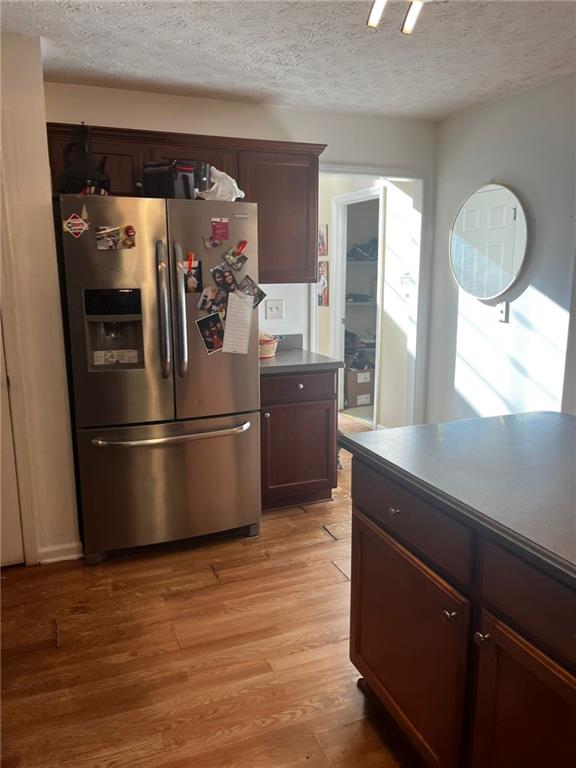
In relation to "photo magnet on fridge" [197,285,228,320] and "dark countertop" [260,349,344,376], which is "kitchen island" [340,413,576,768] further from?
"dark countertop" [260,349,344,376]

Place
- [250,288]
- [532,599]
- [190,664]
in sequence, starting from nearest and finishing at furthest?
[532,599] < [190,664] < [250,288]

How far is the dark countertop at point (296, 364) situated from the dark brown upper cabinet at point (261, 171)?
1.61 feet

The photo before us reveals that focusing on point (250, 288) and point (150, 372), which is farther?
point (250, 288)

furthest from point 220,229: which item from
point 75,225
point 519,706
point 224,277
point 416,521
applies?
point 519,706

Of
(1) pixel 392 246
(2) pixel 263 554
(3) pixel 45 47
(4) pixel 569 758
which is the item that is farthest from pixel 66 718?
(1) pixel 392 246

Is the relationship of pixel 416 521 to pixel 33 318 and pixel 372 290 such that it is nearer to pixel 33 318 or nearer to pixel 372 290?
pixel 33 318

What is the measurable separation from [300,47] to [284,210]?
3.20ft

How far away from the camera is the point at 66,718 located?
1.89 metres

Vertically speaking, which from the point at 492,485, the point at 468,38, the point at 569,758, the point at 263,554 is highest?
the point at 468,38

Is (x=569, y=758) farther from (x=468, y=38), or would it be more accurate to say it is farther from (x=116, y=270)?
(x=468, y=38)

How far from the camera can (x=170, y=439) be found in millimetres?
2854

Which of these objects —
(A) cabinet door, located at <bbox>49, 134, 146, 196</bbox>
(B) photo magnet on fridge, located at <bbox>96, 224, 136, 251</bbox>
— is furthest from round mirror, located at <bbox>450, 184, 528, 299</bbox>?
(B) photo magnet on fridge, located at <bbox>96, 224, 136, 251</bbox>

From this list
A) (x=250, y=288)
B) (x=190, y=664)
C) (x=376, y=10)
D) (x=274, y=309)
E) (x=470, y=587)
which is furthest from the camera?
(x=274, y=309)

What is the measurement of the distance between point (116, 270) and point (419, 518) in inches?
72.4
